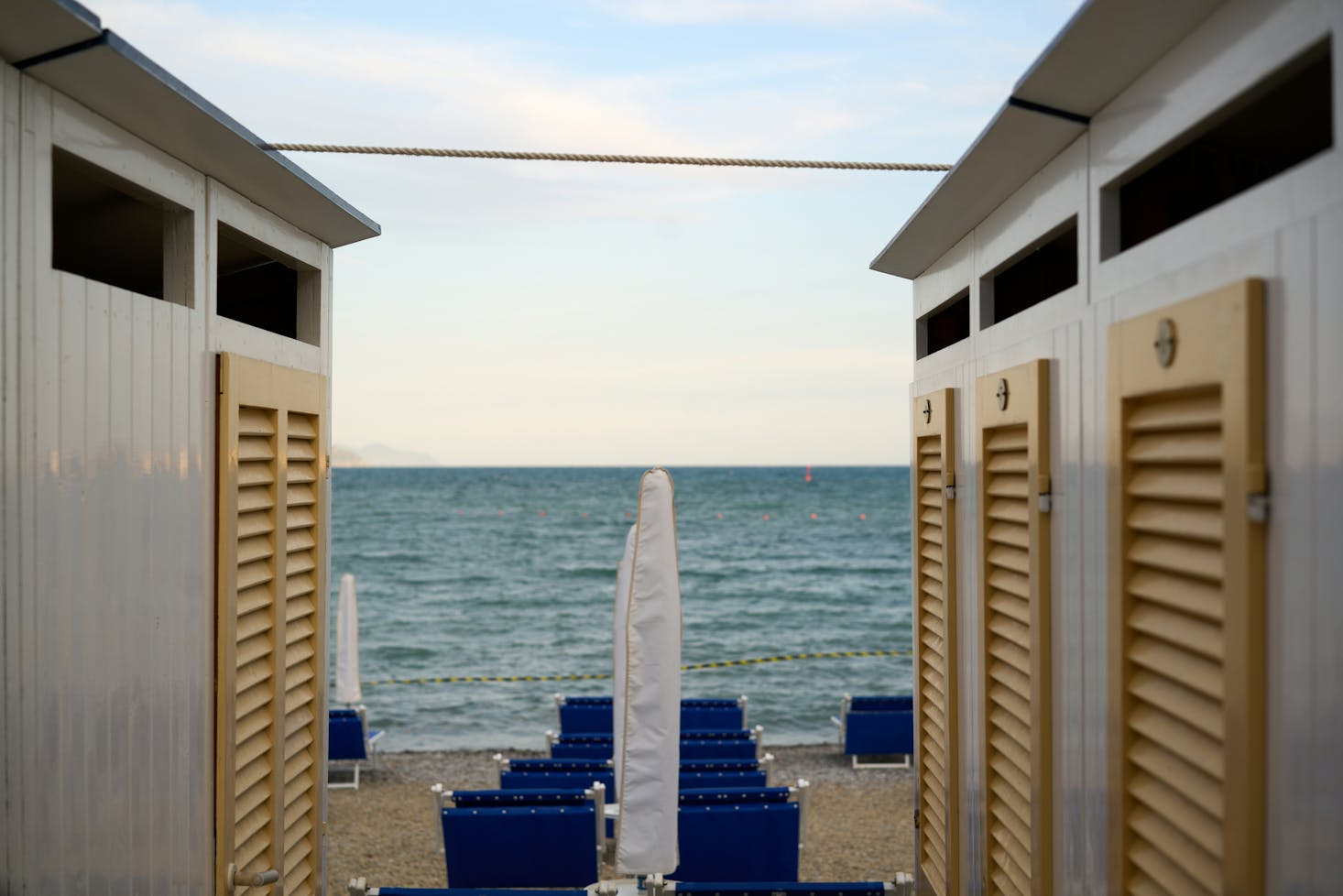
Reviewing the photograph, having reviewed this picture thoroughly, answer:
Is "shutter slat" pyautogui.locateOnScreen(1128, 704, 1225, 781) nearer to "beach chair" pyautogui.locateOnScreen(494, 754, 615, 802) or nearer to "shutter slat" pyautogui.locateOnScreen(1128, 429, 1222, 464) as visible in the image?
"shutter slat" pyautogui.locateOnScreen(1128, 429, 1222, 464)

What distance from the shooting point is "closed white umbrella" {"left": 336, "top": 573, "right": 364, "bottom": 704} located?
40.3 ft

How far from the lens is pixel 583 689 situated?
Result: 21312 millimetres

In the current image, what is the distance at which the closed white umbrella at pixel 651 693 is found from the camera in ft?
15.9

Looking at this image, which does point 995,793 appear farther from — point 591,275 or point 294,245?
point 591,275

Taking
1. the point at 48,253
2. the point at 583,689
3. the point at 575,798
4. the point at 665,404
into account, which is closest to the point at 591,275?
the point at 665,404

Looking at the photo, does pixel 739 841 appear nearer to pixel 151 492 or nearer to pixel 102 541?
pixel 151 492

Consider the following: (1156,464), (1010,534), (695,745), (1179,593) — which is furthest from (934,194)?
(695,745)

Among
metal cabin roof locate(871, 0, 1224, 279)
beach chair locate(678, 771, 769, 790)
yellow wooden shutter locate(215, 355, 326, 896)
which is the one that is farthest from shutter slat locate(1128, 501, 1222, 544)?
beach chair locate(678, 771, 769, 790)

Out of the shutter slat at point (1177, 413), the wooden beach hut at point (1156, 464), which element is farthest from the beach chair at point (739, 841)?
the shutter slat at point (1177, 413)

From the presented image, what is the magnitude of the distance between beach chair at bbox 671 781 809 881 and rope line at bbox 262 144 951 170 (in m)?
3.83

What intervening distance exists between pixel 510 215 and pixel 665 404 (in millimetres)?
35932

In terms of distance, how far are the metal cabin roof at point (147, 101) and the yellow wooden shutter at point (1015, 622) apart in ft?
8.33

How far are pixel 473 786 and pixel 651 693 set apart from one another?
6504mm

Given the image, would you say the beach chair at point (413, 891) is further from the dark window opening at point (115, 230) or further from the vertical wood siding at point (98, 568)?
the dark window opening at point (115, 230)
